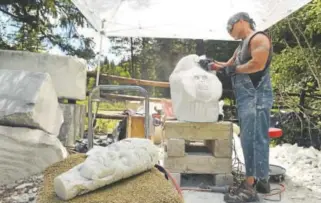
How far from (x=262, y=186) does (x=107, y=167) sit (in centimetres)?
183

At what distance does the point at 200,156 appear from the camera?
2977 millimetres

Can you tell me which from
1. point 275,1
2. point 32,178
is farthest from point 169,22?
point 32,178

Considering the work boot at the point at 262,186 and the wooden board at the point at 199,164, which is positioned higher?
the wooden board at the point at 199,164

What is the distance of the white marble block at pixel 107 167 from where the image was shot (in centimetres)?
125

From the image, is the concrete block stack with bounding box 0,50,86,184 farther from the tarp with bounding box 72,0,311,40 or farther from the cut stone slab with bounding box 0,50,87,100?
the tarp with bounding box 72,0,311,40

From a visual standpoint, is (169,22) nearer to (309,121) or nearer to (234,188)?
(309,121)

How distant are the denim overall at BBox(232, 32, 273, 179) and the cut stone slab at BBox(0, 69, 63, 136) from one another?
1437mm

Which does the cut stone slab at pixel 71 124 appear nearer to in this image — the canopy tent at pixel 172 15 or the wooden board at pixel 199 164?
the canopy tent at pixel 172 15

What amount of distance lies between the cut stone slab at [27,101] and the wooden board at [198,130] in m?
0.94

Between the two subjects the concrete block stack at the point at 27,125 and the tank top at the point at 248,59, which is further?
the tank top at the point at 248,59

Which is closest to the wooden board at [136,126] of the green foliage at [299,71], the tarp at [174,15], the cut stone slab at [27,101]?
the tarp at [174,15]

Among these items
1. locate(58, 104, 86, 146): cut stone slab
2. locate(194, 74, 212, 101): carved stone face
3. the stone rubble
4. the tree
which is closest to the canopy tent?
the tree

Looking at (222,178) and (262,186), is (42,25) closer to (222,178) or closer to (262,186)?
(222,178)

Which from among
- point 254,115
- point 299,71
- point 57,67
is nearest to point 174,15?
point 57,67
